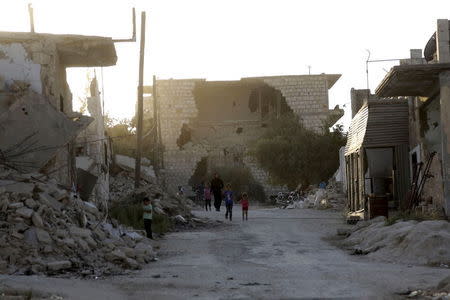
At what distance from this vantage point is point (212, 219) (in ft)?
82.2

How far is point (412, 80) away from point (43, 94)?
31.9 ft

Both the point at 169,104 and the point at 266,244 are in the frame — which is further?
the point at 169,104

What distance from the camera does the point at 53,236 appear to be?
13.0 metres

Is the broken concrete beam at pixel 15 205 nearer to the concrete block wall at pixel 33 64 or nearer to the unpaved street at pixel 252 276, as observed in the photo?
the unpaved street at pixel 252 276

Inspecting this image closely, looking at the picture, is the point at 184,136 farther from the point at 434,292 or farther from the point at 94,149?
the point at 434,292

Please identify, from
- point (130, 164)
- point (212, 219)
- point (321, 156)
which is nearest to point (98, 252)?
point (212, 219)

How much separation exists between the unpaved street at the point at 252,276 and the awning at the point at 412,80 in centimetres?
475

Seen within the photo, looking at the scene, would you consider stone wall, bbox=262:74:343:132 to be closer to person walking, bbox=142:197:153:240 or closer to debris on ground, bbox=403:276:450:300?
person walking, bbox=142:197:153:240

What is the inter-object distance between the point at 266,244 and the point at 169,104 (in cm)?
3519

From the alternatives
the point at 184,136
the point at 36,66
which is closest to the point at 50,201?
the point at 36,66

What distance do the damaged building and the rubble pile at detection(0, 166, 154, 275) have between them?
0.89 m

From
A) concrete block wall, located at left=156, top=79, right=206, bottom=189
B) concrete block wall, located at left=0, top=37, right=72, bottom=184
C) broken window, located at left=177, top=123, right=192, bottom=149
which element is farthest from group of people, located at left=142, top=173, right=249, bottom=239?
broken window, located at left=177, top=123, right=192, bottom=149

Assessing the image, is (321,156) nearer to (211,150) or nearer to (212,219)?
(211,150)

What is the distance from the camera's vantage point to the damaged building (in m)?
16.0
